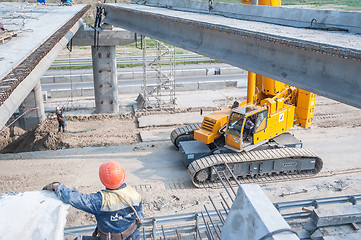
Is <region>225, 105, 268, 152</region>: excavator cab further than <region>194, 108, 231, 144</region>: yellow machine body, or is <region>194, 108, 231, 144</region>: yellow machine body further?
<region>194, 108, 231, 144</region>: yellow machine body

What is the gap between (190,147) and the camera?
13.7m

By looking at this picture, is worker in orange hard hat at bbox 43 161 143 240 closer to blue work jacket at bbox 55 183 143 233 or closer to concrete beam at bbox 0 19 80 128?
blue work jacket at bbox 55 183 143 233

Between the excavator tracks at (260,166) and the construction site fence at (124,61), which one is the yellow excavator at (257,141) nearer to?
the excavator tracks at (260,166)

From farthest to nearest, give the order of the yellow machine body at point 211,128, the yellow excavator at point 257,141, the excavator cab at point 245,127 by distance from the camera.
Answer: the yellow machine body at point 211,128 < the yellow excavator at point 257,141 < the excavator cab at point 245,127

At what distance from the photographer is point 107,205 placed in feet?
15.5

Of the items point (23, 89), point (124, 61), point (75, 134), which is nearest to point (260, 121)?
point (23, 89)

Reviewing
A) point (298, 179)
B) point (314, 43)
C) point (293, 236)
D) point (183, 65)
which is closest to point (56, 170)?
point (298, 179)

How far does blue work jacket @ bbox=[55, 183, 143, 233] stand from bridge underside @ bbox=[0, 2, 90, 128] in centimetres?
199

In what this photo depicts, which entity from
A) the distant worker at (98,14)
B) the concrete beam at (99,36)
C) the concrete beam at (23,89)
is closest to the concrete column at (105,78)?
the concrete beam at (99,36)

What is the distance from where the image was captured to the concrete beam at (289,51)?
248 inches

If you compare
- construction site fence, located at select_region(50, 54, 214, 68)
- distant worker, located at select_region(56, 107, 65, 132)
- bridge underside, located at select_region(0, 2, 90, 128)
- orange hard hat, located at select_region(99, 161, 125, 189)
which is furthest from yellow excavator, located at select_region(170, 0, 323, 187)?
construction site fence, located at select_region(50, 54, 214, 68)

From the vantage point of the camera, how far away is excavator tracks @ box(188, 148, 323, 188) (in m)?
12.3

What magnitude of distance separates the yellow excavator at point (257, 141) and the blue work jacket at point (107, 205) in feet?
23.2

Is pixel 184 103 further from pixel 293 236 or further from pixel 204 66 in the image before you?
pixel 293 236
